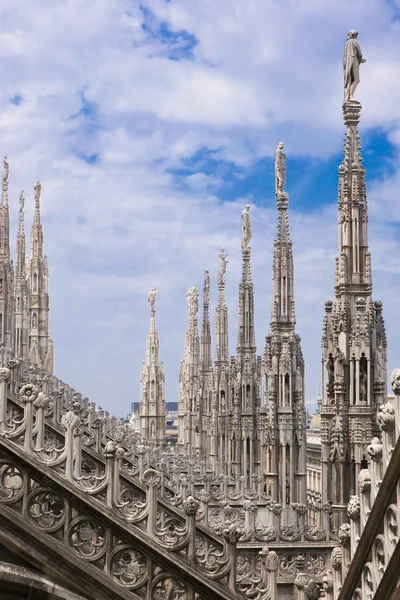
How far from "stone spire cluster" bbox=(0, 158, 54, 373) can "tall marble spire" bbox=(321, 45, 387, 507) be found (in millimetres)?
27775

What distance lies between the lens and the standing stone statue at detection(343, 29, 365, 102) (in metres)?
16.6

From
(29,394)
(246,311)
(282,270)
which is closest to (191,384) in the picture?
(246,311)

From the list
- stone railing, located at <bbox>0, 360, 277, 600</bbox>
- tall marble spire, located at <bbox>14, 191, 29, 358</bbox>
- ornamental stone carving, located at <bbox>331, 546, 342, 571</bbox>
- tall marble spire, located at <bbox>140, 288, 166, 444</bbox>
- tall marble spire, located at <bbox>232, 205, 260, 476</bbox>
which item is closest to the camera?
ornamental stone carving, located at <bbox>331, 546, 342, 571</bbox>

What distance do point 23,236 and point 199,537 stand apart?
Answer: 45.0 metres

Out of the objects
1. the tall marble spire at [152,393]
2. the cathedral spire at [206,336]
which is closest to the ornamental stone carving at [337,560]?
the cathedral spire at [206,336]

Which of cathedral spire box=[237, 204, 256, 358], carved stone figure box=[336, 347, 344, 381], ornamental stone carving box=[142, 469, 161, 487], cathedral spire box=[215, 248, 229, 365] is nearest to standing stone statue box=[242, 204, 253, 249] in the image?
cathedral spire box=[237, 204, 256, 358]

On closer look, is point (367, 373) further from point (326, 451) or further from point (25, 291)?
point (25, 291)

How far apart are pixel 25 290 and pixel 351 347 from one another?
3924cm

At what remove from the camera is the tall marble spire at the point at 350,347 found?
15.5 metres

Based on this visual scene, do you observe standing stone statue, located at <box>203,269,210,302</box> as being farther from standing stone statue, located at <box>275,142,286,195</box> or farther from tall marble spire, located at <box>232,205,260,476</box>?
standing stone statue, located at <box>275,142,286,195</box>

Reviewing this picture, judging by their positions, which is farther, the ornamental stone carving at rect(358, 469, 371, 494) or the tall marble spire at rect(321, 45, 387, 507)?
the tall marble spire at rect(321, 45, 387, 507)

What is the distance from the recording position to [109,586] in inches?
280

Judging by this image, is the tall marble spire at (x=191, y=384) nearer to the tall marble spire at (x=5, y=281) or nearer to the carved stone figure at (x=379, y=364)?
the tall marble spire at (x=5, y=281)

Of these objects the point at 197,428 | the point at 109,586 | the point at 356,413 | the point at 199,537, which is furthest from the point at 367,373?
the point at 197,428
